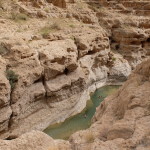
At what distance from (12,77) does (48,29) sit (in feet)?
26.7

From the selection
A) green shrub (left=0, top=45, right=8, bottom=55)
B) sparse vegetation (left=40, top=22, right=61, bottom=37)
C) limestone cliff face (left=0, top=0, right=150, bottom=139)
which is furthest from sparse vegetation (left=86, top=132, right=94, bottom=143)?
sparse vegetation (left=40, top=22, right=61, bottom=37)

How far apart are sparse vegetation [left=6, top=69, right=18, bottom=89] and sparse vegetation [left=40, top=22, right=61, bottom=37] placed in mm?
6165

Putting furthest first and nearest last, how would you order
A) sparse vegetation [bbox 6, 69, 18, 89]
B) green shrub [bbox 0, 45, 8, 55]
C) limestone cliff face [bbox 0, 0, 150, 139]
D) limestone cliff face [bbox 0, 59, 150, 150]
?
green shrub [bbox 0, 45, 8, 55], limestone cliff face [bbox 0, 0, 150, 139], sparse vegetation [bbox 6, 69, 18, 89], limestone cliff face [bbox 0, 59, 150, 150]

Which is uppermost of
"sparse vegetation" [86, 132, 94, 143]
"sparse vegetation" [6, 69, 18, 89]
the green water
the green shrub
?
"sparse vegetation" [86, 132, 94, 143]

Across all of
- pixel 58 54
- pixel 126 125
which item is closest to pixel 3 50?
pixel 58 54

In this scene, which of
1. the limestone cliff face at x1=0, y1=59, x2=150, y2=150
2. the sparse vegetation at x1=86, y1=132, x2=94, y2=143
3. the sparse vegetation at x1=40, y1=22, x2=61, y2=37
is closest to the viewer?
the limestone cliff face at x1=0, y1=59, x2=150, y2=150

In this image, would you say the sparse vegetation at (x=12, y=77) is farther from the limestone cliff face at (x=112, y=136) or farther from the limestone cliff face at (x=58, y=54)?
the limestone cliff face at (x=112, y=136)

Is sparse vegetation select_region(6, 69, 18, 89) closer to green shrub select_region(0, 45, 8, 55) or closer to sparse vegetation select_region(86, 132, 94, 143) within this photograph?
green shrub select_region(0, 45, 8, 55)

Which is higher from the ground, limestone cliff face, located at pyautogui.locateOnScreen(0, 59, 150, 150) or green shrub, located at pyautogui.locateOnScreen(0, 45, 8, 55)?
limestone cliff face, located at pyautogui.locateOnScreen(0, 59, 150, 150)

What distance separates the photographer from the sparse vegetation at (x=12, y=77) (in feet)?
47.3

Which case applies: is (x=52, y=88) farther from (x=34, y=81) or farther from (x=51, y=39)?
(x=51, y=39)

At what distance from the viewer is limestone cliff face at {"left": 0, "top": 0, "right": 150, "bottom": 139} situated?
1506cm

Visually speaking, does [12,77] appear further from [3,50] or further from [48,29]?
[48,29]

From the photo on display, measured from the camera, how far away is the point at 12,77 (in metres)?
14.5
